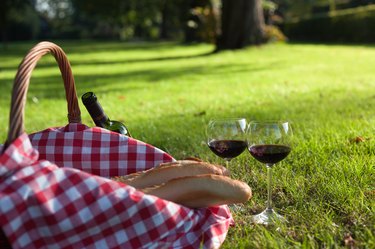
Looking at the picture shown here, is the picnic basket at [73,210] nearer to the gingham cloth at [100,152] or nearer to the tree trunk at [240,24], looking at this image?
the gingham cloth at [100,152]

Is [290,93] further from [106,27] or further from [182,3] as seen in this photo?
[106,27]

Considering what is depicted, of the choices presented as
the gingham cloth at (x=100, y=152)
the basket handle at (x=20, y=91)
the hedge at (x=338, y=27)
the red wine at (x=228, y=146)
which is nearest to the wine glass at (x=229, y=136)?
the red wine at (x=228, y=146)

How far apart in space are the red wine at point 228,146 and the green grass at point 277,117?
34 cm

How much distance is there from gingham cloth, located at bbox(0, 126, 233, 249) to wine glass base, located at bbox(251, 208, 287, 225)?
49cm

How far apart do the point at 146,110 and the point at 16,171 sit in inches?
180

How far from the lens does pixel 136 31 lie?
173 feet

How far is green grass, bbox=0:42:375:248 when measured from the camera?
2381 mm

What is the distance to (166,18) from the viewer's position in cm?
4225

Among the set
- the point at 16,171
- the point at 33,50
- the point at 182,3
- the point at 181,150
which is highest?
the point at 33,50

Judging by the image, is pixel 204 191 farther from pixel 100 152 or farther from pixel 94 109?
pixel 94 109

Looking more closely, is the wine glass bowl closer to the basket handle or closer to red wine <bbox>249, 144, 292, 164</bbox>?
red wine <bbox>249, 144, 292, 164</bbox>

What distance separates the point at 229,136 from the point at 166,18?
40888 millimetres

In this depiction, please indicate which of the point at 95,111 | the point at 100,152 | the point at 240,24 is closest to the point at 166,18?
the point at 240,24

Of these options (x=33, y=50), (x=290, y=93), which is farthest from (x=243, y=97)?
(x=33, y=50)
